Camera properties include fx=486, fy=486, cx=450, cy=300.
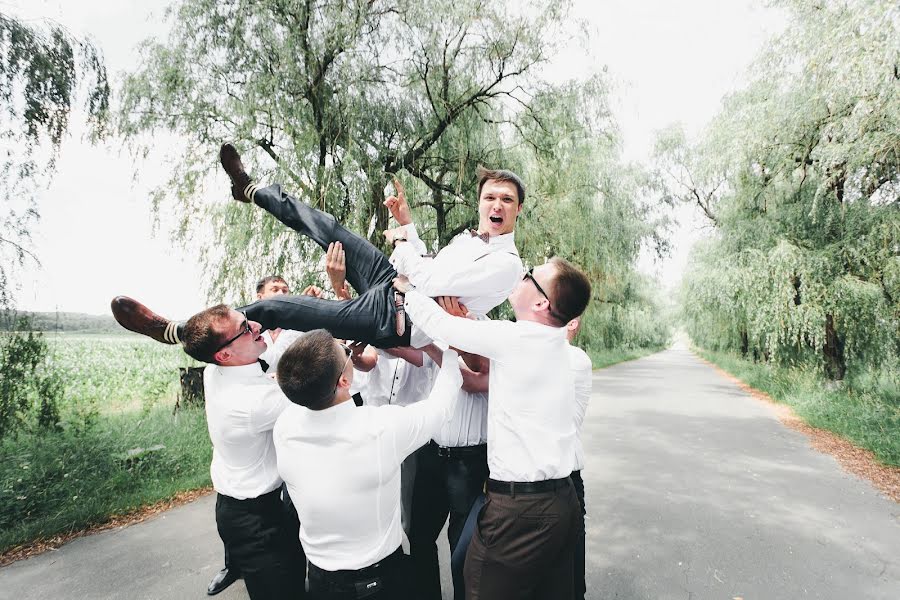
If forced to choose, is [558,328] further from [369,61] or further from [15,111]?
[369,61]

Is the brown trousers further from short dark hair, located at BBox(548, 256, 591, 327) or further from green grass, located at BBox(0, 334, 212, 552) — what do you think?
green grass, located at BBox(0, 334, 212, 552)

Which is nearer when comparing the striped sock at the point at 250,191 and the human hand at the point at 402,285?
the human hand at the point at 402,285

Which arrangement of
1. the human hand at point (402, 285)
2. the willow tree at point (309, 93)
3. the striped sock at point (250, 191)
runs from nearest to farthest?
the human hand at point (402, 285)
the striped sock at point (250, 191)
the willow tree at point (309, 93)

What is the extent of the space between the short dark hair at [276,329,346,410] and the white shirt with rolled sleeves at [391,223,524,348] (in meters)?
0.47

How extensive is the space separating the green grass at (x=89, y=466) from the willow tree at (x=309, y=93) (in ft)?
7.12

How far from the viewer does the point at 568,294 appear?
2.04 metres

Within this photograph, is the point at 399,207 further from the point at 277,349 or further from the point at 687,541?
the point at 687,541

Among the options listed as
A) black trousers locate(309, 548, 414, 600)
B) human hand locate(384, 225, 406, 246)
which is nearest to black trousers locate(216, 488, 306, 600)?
black trousers locate(309, 548, 414, 600)

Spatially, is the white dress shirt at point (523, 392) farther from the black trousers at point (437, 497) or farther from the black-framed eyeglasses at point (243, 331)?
the black-framed eyeglasses at point (243, 331)

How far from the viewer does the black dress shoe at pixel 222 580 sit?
3.18 m

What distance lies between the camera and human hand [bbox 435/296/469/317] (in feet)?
7.41

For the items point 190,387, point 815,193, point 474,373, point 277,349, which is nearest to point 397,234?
point 474,373

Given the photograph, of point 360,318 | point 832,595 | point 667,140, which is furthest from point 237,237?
point 667,140

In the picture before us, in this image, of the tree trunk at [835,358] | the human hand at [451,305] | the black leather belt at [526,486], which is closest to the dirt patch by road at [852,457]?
the tree trunk at [835,358]
